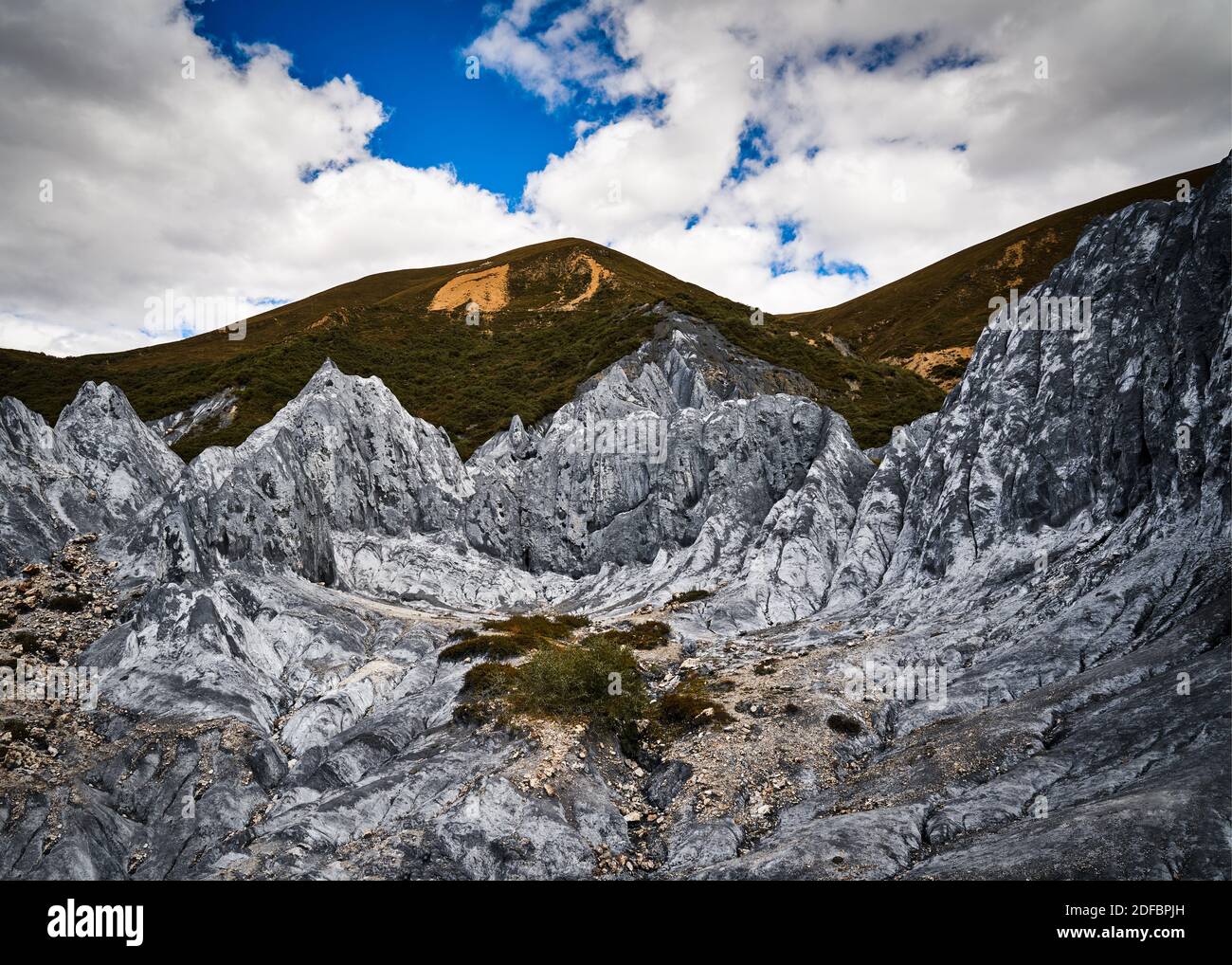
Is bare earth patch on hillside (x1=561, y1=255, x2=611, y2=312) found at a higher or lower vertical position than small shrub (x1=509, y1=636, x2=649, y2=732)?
higher

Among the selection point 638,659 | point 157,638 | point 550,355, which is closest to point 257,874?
point 157,638

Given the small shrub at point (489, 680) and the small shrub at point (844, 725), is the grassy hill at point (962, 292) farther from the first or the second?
the small shrub at point (844, 725)

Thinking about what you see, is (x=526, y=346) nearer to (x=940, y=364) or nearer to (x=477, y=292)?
(x=477, y=292)

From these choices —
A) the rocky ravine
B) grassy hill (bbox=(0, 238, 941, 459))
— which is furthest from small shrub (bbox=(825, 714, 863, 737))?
grassy hill (bbox=(0, 238, 941, 459))

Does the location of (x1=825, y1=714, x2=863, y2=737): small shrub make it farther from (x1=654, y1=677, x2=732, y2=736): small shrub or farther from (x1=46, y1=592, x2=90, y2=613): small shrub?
(x1=46, y1=592, x2=90, y2=613): small shrub

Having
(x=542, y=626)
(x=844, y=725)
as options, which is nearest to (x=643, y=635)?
(x=542, y=626)

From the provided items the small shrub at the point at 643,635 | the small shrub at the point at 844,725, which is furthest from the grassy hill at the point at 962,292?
the small shrub at the point at 844,725
